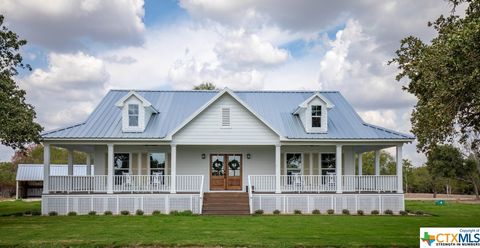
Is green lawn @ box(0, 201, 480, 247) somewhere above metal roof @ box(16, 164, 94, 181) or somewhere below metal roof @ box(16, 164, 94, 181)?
below

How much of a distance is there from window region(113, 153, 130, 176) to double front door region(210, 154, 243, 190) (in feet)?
14.8

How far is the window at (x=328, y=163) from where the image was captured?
2722 centimetres

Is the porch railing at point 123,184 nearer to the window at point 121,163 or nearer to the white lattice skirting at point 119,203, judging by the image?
the white lattice skirting at point 119,203

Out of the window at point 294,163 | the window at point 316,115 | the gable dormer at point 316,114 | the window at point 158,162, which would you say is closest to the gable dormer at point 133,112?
the window at point 158,162

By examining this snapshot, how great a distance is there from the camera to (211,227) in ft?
58.3

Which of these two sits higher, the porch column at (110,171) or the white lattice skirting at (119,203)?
the porch column at (110,171)

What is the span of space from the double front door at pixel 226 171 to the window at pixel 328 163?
449 cm

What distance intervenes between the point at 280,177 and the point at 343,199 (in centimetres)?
333

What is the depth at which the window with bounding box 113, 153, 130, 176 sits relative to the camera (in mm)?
26766

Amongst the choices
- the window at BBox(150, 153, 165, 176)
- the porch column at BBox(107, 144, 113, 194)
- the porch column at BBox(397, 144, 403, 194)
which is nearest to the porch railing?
the porch column at BBox(107, 144, 113, 194)

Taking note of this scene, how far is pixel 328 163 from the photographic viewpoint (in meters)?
27.3

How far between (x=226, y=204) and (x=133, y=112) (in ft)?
22.5

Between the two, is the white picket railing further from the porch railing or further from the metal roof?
the metal roof

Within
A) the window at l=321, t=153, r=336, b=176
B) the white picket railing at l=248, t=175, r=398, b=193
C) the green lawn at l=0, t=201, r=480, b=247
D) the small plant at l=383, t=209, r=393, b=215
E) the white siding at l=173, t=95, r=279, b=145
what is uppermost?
the white siding at l=173, t=95, r=279, b=145
